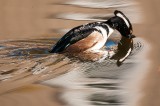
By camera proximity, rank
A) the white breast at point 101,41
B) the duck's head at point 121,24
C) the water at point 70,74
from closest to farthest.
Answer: the water at point 70,74 → the white breast at point 101,41 → the duck's head at point 121,24

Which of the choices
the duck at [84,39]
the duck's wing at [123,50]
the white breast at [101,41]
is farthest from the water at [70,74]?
the white breast at [101,41]

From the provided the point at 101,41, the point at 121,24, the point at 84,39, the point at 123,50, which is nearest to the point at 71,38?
the point at 84,39

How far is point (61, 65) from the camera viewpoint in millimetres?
7590

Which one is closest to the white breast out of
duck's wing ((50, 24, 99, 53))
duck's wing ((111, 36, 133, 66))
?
duck's wing ((50, 24, 99, 53))

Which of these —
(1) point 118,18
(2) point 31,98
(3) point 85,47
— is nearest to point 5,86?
(2) point 31,98

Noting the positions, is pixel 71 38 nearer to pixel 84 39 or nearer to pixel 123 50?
pixel 84 39

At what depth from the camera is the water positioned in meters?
6.36

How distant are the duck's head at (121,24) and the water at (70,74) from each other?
0.80ft

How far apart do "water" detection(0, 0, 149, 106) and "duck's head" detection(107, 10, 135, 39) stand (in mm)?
243

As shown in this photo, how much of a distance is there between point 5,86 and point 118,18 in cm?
317

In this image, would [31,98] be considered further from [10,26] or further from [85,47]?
[10,26]

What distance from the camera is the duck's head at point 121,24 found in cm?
904

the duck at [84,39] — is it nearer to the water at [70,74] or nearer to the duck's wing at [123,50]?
the water at [70,74]

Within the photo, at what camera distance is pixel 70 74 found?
7211 mm
